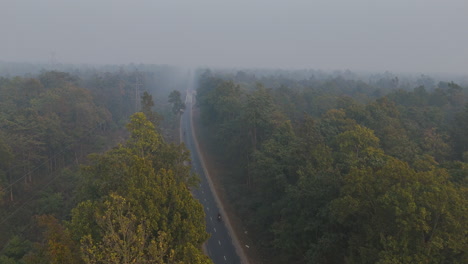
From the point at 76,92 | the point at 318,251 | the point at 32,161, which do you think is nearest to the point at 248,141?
the point at 318,251

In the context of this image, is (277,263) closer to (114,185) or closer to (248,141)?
(114,185)

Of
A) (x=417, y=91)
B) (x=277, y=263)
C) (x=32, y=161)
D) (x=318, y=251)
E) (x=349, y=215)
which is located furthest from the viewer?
(x=417, y=91)

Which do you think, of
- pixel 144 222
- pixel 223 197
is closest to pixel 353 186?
pixel 144 222

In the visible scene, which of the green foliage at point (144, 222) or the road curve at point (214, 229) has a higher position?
the green foliage at point (144, 222)

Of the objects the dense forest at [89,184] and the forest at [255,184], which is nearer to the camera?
the dense forest at [89,184]

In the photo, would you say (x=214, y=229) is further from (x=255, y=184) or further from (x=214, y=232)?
(x=255, y=184)

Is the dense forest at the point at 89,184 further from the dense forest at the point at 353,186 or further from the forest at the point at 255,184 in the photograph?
the dense forest at the point at 353,186

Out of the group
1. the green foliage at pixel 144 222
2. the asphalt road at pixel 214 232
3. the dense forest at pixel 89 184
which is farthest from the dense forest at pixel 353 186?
Answer: the green foliage at pixel 144 222
